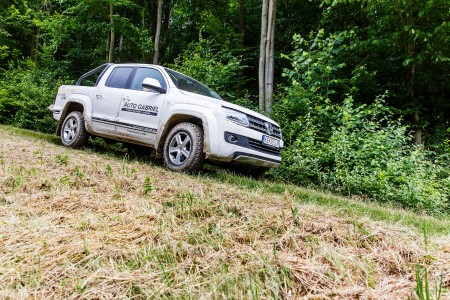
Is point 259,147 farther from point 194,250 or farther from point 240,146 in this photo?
point 194,250

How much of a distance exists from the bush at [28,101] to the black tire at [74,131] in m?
4.85

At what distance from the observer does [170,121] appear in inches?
181

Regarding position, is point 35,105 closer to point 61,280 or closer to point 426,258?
point 61,280

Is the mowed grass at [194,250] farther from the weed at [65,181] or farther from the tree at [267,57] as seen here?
the tree at [267,57]

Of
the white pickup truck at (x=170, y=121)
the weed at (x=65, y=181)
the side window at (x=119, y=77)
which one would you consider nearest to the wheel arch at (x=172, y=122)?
the white pickup truck at (x=170, y=121)

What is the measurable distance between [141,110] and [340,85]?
195 inches

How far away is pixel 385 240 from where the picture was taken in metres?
1.72

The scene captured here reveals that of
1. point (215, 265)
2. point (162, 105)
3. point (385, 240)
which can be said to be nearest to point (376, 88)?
point (162, 105)

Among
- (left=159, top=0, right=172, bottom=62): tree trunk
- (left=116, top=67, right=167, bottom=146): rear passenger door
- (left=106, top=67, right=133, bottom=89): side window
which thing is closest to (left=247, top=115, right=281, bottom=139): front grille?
(left=116, top=67, right=167, bottom=146): rear passenger door

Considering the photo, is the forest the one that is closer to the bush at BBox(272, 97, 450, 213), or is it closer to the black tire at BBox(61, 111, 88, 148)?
the bush at BBox(272, 97, 450, 213)

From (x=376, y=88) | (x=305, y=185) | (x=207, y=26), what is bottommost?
(x=305, y=185)

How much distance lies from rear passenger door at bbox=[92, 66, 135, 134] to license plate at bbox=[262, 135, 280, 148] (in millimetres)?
2688

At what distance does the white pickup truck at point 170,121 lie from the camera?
4.12 m

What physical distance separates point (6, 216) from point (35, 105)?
10.5m
